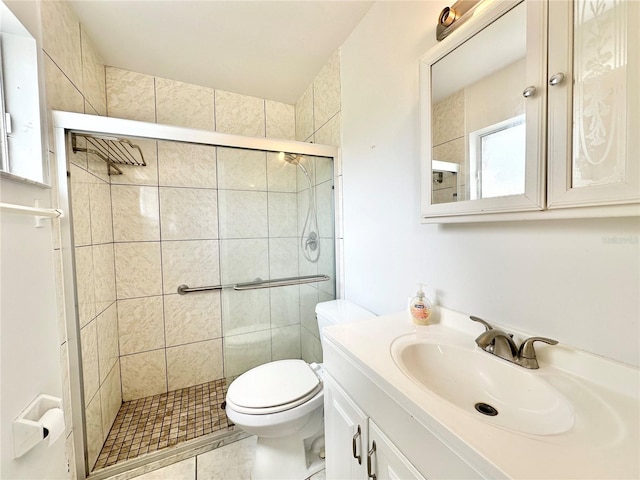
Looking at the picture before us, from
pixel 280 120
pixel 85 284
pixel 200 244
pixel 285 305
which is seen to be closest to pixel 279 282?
pixel 285 305

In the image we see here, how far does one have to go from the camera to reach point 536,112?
2.11 ft

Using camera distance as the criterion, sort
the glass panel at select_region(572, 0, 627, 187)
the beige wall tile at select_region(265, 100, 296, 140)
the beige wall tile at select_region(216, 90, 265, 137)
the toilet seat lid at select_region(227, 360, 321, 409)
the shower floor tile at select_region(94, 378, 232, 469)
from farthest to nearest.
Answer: the beige wall tile at select_region(265, 100, 296, 140)
the beige wall tile at select_region(216, 90, 265, 137)
the shower floor tile at select_region(94, 378, 232, 469)
the toilet seat lid at select_region(227, 360, 321, 409)
the glass panel at select_region(572, 0, 627, 187)

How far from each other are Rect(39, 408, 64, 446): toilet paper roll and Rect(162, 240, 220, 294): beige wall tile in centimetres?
116

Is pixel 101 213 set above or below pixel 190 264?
above

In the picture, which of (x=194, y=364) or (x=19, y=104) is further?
(x=194, y=364)

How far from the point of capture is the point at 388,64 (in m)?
1.21

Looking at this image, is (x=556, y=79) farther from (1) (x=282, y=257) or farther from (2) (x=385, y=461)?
(1) (x=282, y=257)

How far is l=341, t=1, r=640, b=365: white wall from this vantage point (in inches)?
23.1

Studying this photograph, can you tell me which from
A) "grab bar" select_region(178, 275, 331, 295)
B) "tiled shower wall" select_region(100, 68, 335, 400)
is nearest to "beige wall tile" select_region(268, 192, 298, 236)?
"tiled shower wall" select_region(100, 68, 335, 400)

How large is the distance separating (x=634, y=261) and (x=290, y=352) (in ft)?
5.68

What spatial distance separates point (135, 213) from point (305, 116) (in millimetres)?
1495

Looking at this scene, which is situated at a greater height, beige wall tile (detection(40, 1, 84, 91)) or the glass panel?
beige wall tile (detection(40, 1, 84, 91))

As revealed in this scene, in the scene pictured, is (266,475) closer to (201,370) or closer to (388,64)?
(201,370)

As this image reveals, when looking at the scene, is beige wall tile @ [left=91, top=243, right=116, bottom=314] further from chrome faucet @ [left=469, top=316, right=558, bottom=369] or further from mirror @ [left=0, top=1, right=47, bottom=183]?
chrome faucet @ [left=469, top=316, right=558, bottom=369]
